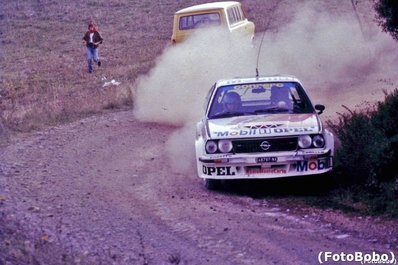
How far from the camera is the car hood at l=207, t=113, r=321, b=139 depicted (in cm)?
832

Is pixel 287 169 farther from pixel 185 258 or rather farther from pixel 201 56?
pixel 201 56

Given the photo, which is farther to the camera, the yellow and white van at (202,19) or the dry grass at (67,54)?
the yellow and white van at (202,19)

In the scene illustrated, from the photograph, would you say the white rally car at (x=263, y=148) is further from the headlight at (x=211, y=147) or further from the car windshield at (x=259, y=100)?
the car windshield at (x=259, y=100)

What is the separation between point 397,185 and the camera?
25.5ft

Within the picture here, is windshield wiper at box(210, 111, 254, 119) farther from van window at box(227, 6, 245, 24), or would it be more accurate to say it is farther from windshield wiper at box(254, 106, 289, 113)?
van window at box(227, 6, 245, 24)

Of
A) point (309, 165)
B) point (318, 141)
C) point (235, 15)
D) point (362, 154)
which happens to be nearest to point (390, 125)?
point (362, 154)

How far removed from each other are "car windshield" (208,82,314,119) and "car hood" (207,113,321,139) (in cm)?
24

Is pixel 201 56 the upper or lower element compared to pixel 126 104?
upper

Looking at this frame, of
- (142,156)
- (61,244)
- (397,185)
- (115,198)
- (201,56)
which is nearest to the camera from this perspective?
(61,244)

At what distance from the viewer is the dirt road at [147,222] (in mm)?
6254

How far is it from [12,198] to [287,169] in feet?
11.1

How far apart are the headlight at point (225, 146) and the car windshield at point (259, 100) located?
91 cm

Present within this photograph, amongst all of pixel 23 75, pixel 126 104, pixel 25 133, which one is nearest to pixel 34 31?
pixel 23 75

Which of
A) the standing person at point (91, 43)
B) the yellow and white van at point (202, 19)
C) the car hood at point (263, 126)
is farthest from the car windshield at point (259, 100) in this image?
the standing person at point (91, 43)
